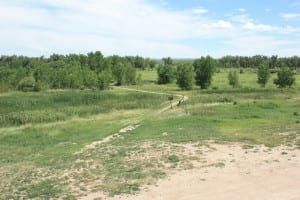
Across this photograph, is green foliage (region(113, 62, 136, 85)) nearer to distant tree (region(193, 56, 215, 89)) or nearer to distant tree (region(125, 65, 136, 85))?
distant tree (region(125, 65, 136, 85))

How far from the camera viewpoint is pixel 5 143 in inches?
1505

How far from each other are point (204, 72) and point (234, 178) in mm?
83124

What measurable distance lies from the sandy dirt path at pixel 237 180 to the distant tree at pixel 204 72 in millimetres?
77016

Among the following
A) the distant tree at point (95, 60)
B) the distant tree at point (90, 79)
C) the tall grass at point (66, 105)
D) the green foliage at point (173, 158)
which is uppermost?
the distant tree at point (95, 60)

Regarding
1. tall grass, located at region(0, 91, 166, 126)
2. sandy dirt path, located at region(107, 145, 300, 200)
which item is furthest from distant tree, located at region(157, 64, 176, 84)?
sandy dirt path, located at region(107, 145, 300, 200)

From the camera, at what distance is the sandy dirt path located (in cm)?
1806

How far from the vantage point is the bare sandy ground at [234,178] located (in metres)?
18.1

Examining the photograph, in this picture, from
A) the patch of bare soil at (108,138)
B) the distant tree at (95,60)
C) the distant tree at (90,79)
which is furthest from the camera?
the distant tree at (95,60)

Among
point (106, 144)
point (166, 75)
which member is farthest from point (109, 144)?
point (166, 75)

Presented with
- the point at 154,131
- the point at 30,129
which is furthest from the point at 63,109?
the point at 154,131

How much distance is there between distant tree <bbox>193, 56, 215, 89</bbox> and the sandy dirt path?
77016mm

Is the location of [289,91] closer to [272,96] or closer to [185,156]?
[272,96]

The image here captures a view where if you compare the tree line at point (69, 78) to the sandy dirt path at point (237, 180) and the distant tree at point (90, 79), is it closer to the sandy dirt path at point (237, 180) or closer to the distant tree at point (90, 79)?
the distant tree at point (90, 79)

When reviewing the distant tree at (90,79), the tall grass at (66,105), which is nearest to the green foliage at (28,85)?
the distant tree at (90,79)
